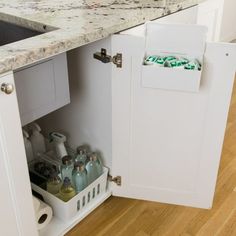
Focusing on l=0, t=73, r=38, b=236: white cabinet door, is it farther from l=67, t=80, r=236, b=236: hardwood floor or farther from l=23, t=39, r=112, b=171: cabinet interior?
l=23, t=39, r=112, b=171: cabinet interior

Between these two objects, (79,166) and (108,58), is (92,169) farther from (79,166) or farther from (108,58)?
(108,58)

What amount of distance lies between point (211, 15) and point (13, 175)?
130 centimetres

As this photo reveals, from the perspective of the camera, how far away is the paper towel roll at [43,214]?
1449 mm

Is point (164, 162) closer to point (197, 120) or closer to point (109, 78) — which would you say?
point (197, 120)

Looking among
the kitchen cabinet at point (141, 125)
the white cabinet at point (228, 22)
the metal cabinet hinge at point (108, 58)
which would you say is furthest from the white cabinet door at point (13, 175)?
the white cabinet at point (228, 22)

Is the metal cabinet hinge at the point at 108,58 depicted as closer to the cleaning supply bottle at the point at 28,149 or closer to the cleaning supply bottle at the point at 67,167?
the cleaning supply bottle at the point at 67,167

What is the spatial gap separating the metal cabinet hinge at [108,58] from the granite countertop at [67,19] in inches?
4.0

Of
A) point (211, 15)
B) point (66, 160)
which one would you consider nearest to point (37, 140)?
point (66, 160)

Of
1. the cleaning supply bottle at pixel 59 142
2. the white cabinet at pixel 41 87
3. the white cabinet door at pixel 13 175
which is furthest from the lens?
the cleaning supply bottle at pixel 59 142

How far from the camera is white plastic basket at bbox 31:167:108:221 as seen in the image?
1519mm

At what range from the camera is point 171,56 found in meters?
1.30

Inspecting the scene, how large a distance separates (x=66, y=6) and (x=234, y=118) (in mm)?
1400

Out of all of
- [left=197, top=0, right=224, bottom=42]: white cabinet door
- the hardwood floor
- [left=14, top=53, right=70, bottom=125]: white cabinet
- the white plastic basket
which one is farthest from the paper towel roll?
[left=197, top=0, right=224, bottom=42]: white cabinet door

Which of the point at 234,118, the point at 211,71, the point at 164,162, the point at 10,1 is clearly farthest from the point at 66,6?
the point at 234,118
